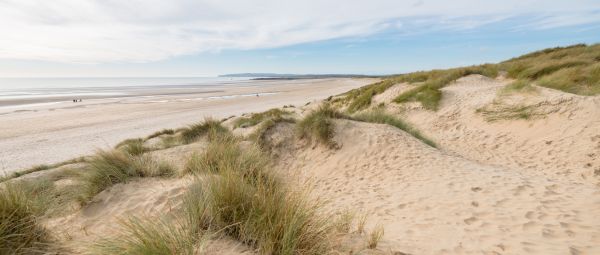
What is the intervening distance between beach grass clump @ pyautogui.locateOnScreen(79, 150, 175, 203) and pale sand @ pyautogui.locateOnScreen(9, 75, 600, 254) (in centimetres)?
25

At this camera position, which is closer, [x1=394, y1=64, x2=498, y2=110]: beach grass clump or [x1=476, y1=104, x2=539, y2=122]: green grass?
[x1=476, y1=104, x2=539, y2=122]: green grass

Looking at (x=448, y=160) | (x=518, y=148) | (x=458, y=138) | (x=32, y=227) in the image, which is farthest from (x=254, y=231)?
(x=458, y=138)

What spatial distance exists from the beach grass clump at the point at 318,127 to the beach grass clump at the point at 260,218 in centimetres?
528

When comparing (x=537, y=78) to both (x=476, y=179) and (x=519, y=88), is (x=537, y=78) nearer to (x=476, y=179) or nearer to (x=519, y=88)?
(x=519, y=88)

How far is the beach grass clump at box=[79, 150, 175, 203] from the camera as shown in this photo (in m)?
5.10

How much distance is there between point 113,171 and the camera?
5379mm

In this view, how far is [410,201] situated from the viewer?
5539 millimetres

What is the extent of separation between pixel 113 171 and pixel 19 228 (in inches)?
86.7

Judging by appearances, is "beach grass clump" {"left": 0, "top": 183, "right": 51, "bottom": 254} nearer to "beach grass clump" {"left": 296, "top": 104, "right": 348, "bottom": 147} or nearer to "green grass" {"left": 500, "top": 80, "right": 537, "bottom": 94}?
"beach grass clump" {"left": 296, "top": 104, "right": 348, "bottom": 147}

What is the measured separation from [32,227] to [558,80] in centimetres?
1558

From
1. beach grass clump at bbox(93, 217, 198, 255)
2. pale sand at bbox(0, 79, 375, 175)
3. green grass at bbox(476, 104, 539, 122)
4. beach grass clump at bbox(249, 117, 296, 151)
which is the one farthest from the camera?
pale sand at bbox(0, 79, 375, 175)

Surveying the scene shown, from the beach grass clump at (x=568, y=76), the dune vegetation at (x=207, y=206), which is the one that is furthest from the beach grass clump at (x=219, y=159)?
the beach grass clump at (x=568, y=76)

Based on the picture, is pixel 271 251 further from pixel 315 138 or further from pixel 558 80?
pixel 558 80

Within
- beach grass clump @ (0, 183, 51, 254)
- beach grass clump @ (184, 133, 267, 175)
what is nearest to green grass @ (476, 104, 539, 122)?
beach grass clump @ (184, 133, 267, 175)
